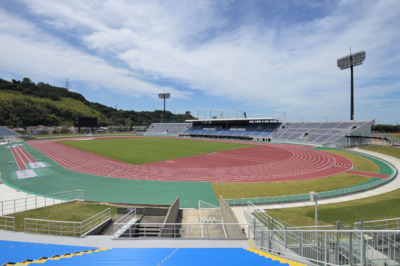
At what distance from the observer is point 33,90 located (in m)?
135

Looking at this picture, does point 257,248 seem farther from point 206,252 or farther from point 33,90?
point 33,90

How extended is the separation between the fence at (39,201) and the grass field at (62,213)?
182cm

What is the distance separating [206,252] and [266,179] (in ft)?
55.2

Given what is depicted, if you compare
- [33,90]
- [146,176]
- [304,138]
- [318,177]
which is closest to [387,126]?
[304,138]

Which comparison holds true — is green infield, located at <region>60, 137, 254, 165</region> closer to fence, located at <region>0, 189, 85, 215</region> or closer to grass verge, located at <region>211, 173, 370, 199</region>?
fence, located at <region>0, 189, 85, 215</region>

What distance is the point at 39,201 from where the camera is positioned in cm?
1517

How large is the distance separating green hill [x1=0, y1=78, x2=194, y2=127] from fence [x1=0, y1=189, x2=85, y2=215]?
101403 mm

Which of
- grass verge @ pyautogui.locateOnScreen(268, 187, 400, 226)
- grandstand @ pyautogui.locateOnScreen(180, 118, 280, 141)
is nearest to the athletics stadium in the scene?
grass verge @ pyautogui.locateOnScreen(268, 187, 400, 226)

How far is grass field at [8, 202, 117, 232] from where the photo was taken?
10.9 meters

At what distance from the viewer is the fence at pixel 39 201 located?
44.7ft

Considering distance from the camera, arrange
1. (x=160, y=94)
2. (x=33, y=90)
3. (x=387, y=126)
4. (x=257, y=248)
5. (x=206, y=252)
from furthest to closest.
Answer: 1. (x=33, y=90)
2. (x=160, y=94)
3. (x=387, y=126)
4. (x=257, y=248)
5. (x=206, y=252)

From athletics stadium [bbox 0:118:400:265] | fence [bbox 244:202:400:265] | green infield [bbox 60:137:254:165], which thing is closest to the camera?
fence [bbox 244:202:400:265]

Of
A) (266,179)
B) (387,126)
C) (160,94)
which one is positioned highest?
(160,94)

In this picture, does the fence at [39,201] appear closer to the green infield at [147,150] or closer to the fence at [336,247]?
the green infield at [147,150]
